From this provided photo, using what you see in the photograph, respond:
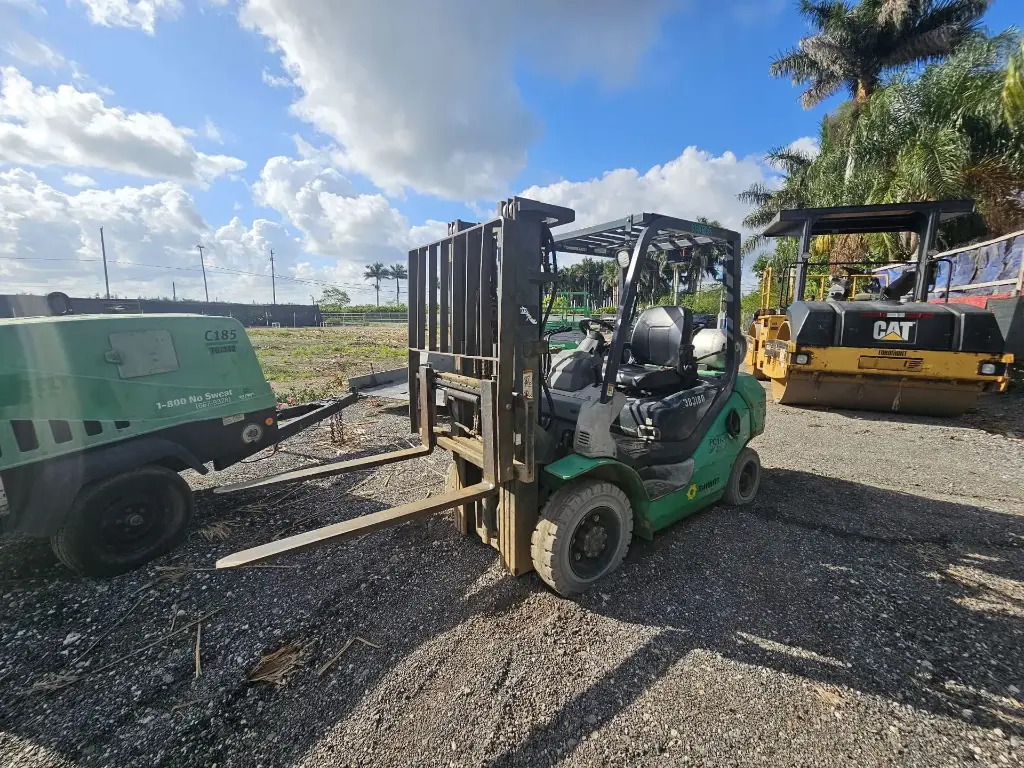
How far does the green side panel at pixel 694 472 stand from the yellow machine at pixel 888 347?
425cm

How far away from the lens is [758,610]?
325cm

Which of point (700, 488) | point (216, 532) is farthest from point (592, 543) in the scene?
point (216, 532)

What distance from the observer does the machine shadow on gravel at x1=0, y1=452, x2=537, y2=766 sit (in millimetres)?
2352

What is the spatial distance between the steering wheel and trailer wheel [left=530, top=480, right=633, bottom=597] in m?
1.45

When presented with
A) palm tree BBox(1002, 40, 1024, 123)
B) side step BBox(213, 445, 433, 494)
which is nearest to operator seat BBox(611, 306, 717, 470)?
side step BBox(213, 445, 433, 494)

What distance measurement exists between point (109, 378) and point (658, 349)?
486 centimetres

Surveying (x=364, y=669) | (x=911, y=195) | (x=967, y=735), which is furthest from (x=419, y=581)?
(x=911, y=195)

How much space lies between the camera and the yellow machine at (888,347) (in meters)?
7.39

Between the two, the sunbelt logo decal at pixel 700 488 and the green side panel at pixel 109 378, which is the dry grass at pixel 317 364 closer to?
the green side panel at pixel 109 378

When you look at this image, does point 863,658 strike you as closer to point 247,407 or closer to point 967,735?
point 967,735

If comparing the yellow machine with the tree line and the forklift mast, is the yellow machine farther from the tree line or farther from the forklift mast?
the forklift mast

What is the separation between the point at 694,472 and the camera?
411 centimetres

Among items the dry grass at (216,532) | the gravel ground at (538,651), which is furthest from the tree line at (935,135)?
the dry grass at (216,532)

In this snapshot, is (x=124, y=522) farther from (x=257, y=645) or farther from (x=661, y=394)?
(x=661, y=394)
